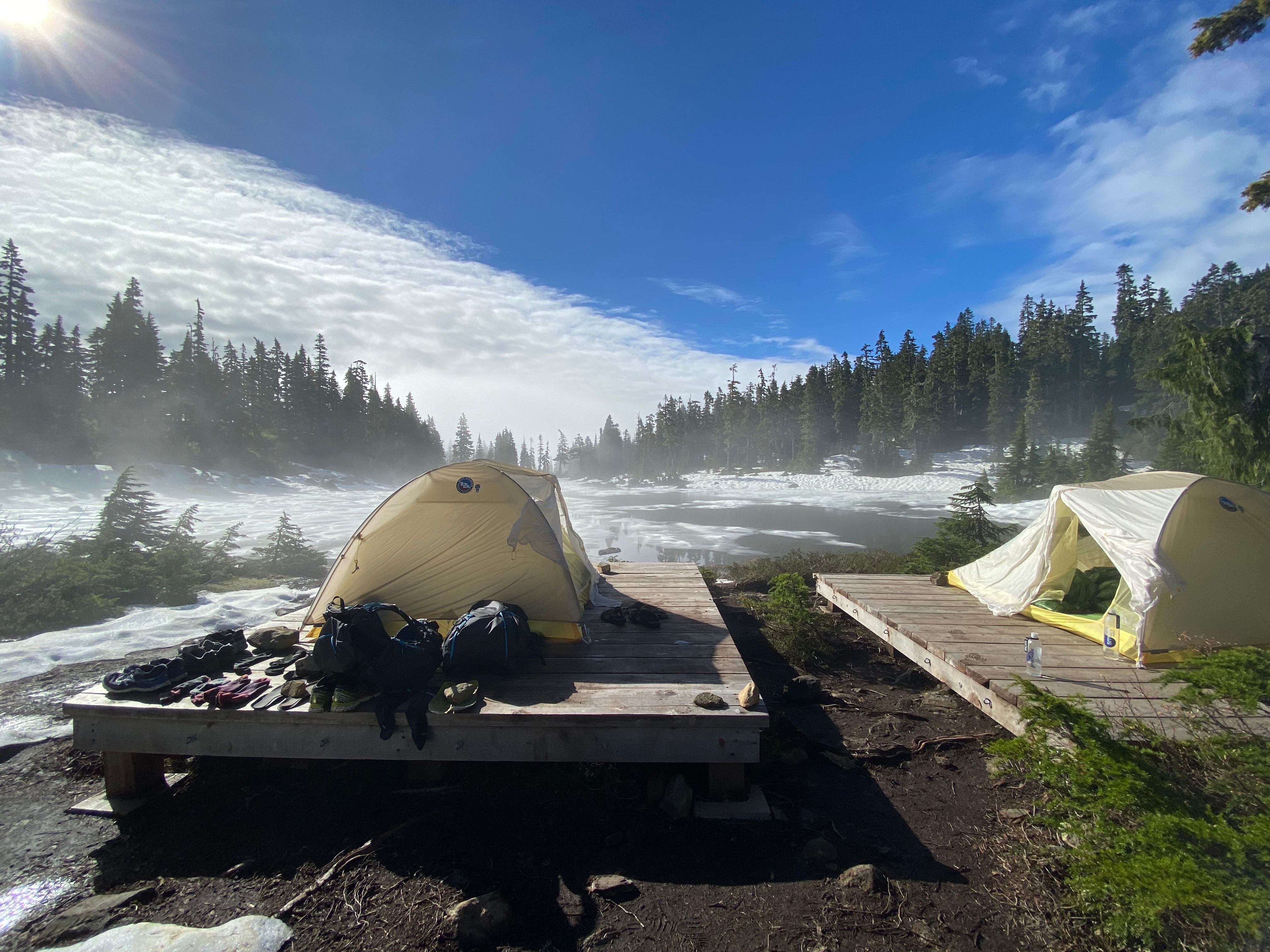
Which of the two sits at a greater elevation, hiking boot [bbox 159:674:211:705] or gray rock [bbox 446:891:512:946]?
hiking boot [bbox 159:674:211:705]

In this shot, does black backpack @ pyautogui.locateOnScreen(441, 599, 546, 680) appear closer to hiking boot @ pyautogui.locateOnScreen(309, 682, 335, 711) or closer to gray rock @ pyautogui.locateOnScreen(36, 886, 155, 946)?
hiking boot @ pyautogui.locateOnScreen(309, 682, 335, 711)

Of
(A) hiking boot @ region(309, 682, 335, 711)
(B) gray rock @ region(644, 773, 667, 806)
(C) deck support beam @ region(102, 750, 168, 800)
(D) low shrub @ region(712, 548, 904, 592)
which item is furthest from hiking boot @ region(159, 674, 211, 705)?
(D) low shrub @ region(712, 548, 904, 592)

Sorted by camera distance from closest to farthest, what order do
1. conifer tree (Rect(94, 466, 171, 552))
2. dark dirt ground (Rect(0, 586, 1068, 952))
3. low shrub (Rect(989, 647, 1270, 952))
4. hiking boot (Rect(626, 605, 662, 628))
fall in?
low shrub (Rect(989, 647, 1270, 952)), dark dirt ground (Rect(0, 586, 1068, 952)), hiking boot (Rect(626, 605, 662, 628)), conifer tree (Rect(94, 466, 171, 552))

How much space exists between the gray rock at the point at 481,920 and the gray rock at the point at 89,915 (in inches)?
63.5

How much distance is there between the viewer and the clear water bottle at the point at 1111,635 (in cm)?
467

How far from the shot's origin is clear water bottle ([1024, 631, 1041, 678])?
426cm

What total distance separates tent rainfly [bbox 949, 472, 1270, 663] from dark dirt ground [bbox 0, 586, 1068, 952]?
152cm

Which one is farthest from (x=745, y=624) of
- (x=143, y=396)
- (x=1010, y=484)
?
(x=143, y=396)

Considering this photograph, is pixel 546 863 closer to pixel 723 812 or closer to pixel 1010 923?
pixel 723 812

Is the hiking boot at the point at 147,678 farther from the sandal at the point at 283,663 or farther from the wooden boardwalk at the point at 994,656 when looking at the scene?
the wooden boardwalk at the point at 994,656

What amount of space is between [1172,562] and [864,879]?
3.96m

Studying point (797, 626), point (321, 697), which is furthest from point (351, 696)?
point (797, 626)

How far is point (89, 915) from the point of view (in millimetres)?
2670

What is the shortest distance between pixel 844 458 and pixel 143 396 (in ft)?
197
